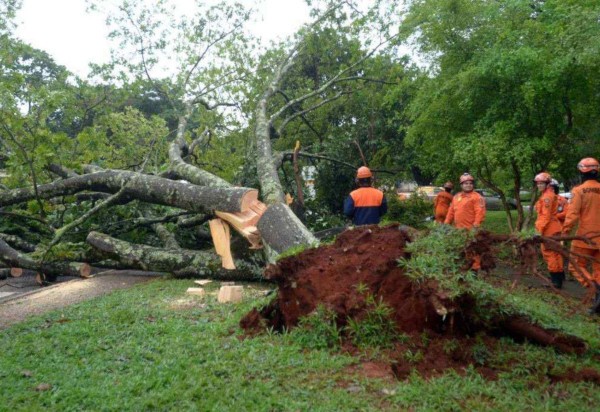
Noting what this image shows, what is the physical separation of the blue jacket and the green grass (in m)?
2.67

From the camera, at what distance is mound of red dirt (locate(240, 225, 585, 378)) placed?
11.7ft

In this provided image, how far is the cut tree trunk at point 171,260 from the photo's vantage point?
742cm

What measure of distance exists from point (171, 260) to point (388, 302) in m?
4.61

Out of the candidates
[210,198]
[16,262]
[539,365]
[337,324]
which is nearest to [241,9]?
[210,198]

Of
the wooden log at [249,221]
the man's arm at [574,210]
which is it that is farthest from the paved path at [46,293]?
the man's arm at [574,210]

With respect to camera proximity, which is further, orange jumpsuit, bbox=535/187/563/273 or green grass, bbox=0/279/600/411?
orange jumpsuit, bbox=535/187/563/273

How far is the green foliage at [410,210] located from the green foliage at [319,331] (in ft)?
25.3

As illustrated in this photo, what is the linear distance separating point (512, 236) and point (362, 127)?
884cm

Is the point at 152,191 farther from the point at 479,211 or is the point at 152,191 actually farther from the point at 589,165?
the point at 589,165

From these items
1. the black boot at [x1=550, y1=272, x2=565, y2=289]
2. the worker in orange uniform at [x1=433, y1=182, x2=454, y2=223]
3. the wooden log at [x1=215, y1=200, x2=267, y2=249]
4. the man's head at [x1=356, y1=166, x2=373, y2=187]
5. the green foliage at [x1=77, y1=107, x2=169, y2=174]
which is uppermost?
the green foliage at [x1=77, y1=107, x2=169, y2=174]

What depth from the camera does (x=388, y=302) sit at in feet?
12.9

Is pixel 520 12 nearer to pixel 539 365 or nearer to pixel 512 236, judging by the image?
pixel 512 236

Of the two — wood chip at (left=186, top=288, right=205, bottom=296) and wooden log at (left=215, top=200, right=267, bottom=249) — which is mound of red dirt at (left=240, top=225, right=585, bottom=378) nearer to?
wood chip at (left=186, top=288, right=205, bottom=296)

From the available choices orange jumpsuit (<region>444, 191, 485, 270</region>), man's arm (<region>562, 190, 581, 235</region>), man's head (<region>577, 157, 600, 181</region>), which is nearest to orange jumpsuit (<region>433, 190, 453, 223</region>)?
orange jumpsuit (<region>444, 191, 485, 270</region>)
